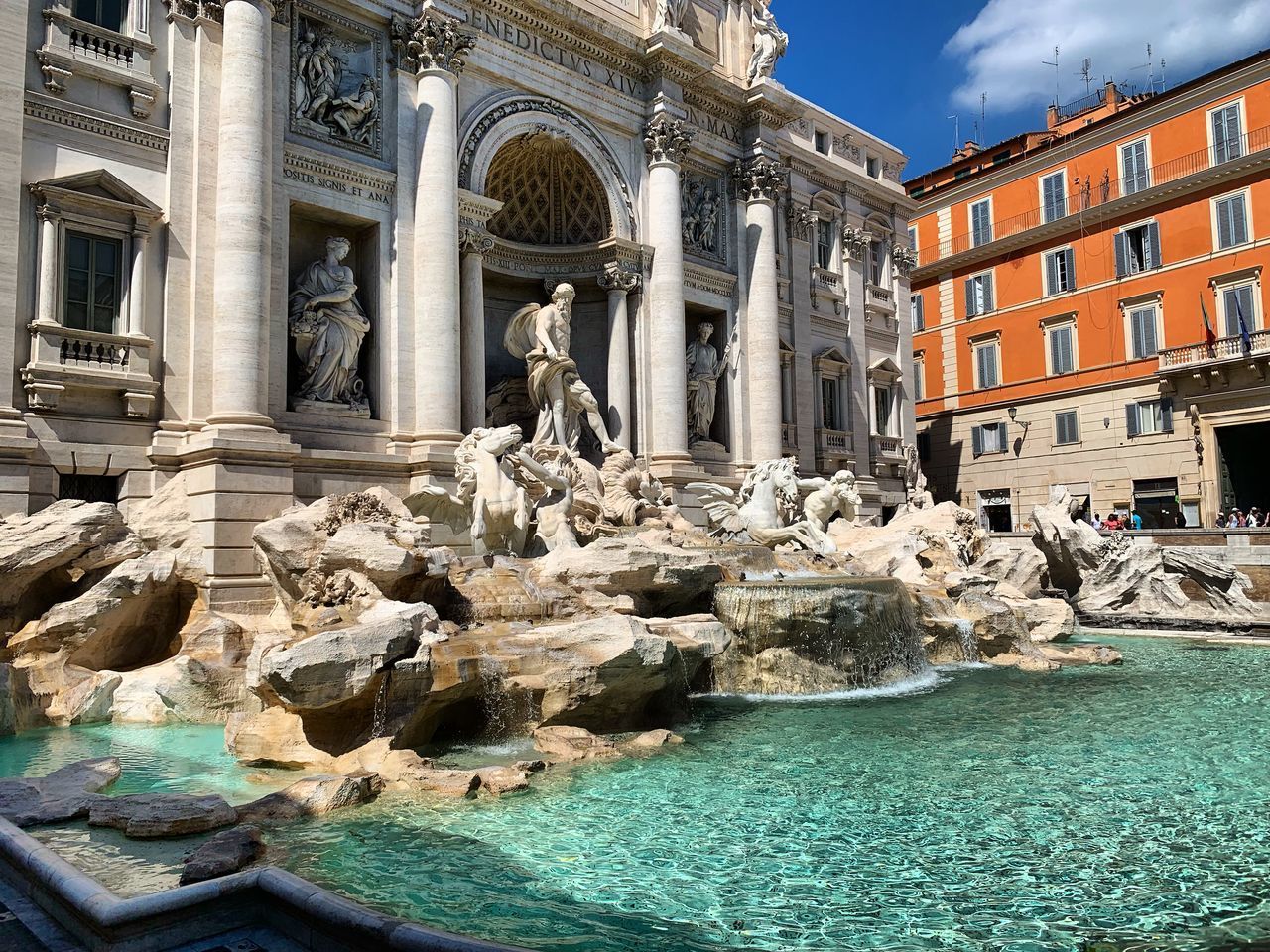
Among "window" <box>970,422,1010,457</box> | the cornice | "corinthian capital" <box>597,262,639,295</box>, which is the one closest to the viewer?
the cornice

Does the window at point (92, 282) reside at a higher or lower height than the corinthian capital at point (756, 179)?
lower

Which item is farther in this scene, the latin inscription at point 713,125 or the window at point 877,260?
the window at point 877,260

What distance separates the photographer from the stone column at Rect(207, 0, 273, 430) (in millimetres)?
12227

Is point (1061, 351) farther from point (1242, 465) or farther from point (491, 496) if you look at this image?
point (491, 496)

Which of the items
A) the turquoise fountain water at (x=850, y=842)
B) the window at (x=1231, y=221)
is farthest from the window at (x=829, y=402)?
the turquoise fountain water at (x=850, y=842)

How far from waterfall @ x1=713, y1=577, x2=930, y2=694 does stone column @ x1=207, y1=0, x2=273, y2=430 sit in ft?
22.0

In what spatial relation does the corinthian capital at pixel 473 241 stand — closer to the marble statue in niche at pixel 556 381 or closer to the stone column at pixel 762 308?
the marble statue in niche at pixel 556 381

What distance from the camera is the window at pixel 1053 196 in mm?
28500

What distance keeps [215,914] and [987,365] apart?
1187 inches

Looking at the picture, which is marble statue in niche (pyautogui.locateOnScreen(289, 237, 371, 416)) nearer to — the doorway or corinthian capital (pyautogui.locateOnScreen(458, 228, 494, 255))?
corinthian capital (pyautogui.locateOnScreen(458, 228, 494, 255))

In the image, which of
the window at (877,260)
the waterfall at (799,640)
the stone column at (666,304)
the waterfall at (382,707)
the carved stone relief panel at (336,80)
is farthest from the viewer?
the window at (877,260)

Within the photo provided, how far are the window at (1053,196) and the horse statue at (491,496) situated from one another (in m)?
23.1

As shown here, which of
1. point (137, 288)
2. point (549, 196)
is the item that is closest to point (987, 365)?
point (549, 196)

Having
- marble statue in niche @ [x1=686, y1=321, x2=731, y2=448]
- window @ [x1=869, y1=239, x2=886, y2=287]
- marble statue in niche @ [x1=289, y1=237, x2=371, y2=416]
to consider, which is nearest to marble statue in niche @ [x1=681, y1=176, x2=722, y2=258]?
marble statue in niche @ [x1=686, y1=321, x2=731, y2=448]
